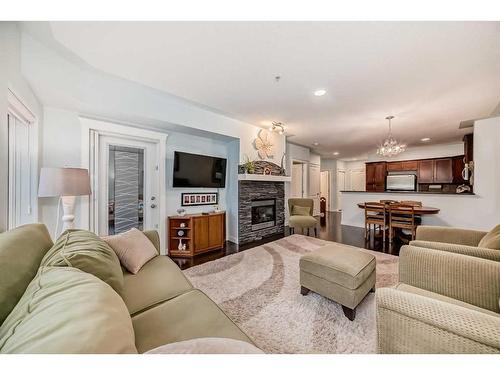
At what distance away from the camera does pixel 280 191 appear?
15.7 feet

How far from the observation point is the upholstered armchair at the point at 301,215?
167 inches

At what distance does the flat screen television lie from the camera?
10.7 feet

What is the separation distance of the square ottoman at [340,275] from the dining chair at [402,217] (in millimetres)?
2396

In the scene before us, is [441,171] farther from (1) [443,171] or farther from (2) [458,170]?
(2) [458,170]

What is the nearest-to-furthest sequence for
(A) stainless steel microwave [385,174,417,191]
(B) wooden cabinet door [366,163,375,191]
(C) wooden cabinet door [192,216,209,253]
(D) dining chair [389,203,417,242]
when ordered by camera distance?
(C) wooden cabinet door [192,216,209,253], (D) dining chair [389,203,417,242], (A) stainless steel microwave [385,174,417,191], (B) wooden cabinet door [366,163,375,191]

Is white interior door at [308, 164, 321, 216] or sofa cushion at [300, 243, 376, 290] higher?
white interior door at [308, 164, 321, 216]

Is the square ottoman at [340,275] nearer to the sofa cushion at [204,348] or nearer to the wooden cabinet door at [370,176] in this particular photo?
the sofa cushion at [204,348]

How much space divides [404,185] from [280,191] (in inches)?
192

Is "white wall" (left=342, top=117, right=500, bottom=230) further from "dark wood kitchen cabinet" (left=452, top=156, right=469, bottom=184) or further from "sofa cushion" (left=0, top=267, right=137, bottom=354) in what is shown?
"sofa cushion" (left=0, top=267, right=137, bottom=354)

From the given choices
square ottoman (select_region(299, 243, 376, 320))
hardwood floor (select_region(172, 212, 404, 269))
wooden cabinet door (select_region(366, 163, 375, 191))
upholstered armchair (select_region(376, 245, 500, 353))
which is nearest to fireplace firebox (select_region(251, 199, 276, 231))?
hardwood floor (select_region(172, 212, 404, 269))

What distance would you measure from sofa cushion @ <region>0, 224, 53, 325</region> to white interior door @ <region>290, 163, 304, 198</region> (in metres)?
5.54

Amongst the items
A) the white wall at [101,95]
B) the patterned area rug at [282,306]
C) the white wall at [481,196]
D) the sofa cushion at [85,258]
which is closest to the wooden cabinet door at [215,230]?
the patterned area rug at [282,306]

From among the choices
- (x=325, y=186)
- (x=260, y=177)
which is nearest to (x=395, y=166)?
(x=325, y=186)

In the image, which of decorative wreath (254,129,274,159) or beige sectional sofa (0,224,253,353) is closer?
beige sectional sofa (0,224,253,353)
